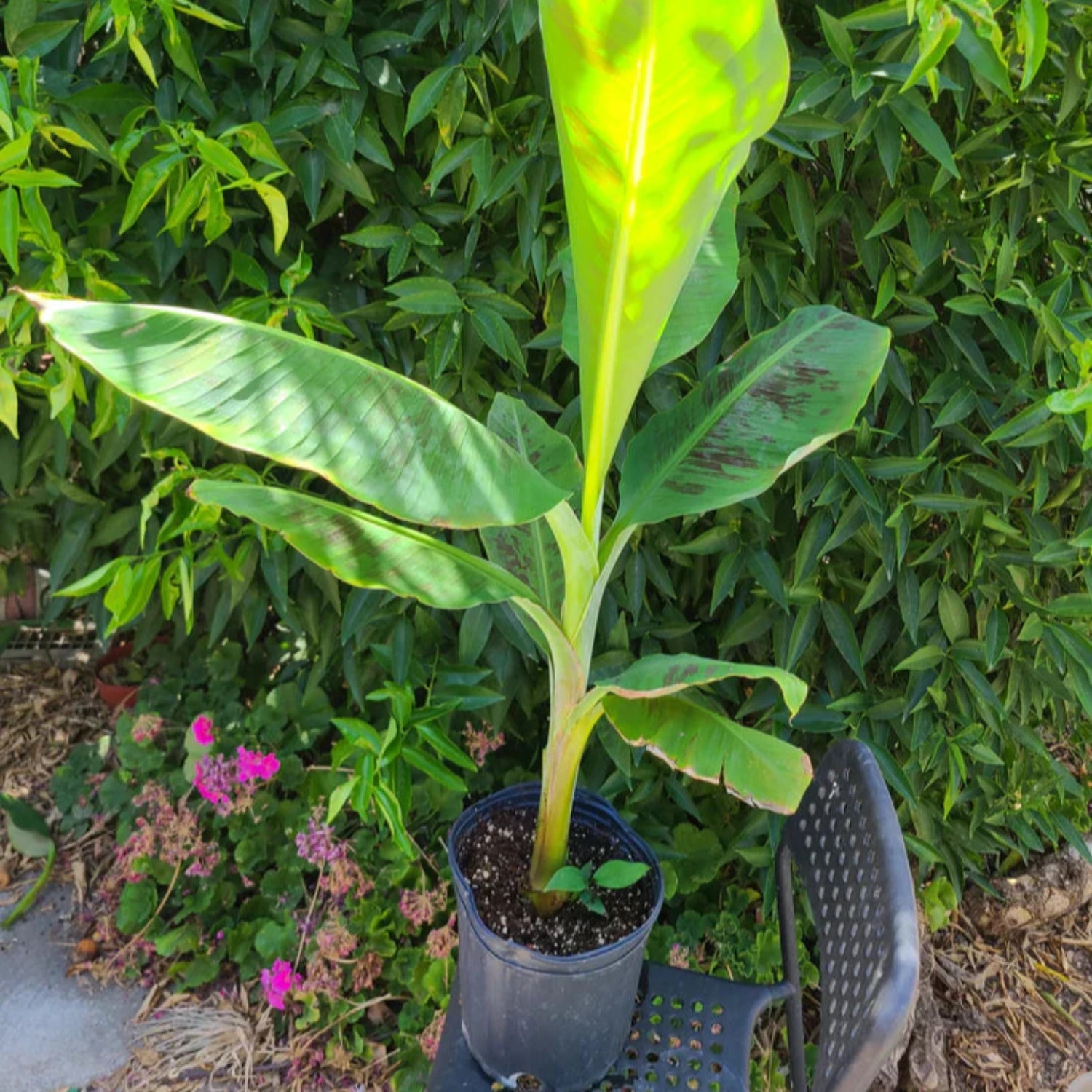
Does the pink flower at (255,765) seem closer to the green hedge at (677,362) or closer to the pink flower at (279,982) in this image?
the green hedge at (677,362)

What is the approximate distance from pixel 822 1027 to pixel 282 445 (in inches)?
34.3

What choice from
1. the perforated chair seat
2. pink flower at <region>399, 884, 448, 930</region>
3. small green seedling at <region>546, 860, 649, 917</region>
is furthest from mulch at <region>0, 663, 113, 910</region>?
small green seedling at <region>546, 860, 649, 917</region>

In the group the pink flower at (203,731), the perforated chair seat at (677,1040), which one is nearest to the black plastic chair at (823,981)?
the perforated chair seat at (677,1040)

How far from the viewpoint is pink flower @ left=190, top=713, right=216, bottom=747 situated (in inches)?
77.0

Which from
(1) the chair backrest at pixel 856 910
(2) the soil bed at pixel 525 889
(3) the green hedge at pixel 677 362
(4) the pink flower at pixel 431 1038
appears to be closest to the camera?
(1) the chair backrest at pixel 856 910

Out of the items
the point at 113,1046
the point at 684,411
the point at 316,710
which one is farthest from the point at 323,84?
the point at 113,1046

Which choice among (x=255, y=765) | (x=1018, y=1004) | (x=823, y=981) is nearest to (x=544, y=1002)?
(x=823, y=981)

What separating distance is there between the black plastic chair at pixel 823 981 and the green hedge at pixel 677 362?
52cm

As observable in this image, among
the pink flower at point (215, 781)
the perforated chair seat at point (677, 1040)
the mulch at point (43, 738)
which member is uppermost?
the perforated chair seat at point (677, 1040)

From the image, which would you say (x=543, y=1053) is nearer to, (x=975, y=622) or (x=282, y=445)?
(x=282, y=445)

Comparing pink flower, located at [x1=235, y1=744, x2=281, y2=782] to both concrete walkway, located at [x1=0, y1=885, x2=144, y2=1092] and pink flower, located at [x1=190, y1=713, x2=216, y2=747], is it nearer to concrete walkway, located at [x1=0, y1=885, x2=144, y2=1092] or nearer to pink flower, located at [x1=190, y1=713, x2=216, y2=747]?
pink flower, located at [x1=190, y1=713, x2=216, y2=747]

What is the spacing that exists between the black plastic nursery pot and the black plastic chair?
0.14 ft

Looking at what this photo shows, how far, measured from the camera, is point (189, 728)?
84.8 inches

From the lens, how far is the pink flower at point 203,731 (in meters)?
1.96
